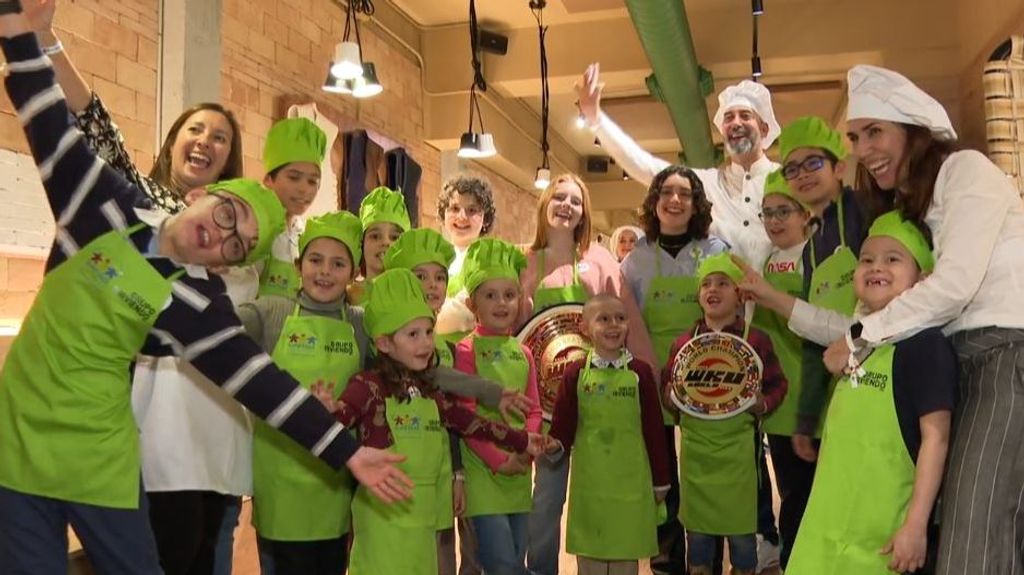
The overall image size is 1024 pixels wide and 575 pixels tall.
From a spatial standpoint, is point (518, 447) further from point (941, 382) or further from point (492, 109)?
point (492, 109)

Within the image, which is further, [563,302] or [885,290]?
Result: [563,302]

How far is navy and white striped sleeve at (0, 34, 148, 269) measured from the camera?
162cm

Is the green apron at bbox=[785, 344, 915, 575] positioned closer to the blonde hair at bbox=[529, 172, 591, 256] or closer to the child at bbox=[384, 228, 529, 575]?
the child at bbox=[384, 228, 529, 575]

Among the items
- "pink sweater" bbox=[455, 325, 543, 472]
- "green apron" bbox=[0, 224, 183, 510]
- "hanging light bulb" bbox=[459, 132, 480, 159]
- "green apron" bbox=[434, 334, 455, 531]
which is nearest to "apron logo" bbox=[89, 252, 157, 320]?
"green apron" bbox=[0, 224, 183, 510]

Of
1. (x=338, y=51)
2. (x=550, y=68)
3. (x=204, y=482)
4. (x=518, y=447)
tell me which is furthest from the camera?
(x=550, y=68)

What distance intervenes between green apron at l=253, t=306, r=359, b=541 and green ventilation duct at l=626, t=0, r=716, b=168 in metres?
3.40

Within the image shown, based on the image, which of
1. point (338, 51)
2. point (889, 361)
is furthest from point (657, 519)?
point (338, 51)

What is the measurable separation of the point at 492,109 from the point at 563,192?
554 centimetres

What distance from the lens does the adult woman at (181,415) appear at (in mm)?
2010

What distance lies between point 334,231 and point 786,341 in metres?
1.65

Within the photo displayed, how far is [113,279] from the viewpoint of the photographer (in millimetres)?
1603

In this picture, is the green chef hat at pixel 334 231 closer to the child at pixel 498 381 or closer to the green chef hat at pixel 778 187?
the child at pixel 498 381

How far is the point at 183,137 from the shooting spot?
222cm

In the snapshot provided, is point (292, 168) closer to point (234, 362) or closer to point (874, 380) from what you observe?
point (234, 362)
